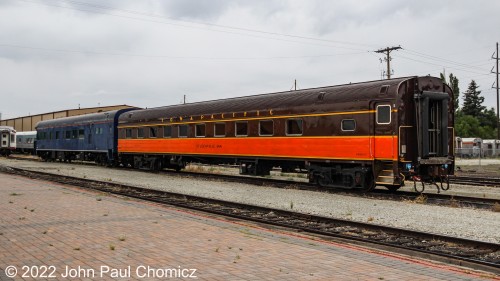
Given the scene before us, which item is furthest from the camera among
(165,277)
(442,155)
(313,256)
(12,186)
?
(12,186)

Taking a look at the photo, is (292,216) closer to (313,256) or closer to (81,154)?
(313,256)

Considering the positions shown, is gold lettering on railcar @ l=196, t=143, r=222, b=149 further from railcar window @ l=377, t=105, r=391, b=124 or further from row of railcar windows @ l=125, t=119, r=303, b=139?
railcar window @ l=377, t=105, r=391, b=124

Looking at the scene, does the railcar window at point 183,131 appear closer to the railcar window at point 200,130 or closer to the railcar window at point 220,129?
the railcar window at point 200,130

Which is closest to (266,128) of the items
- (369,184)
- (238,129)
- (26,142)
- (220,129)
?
(238,129)

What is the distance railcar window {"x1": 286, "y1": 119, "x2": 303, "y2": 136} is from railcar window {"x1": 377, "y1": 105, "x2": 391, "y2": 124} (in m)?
3.33

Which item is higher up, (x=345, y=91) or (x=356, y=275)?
(x=345, y=91)

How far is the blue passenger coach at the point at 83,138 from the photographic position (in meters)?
30.4

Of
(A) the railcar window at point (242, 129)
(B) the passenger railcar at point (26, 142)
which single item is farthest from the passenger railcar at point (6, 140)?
(A) the railcar window at point (242, 129)

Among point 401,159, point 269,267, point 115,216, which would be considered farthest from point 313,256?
point 401,159

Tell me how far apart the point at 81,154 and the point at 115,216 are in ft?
86.0

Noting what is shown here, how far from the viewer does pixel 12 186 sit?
1644 centimetres

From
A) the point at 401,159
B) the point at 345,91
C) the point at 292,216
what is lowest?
the point at 292,216

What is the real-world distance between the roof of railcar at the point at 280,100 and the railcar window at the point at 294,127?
24.2 inches

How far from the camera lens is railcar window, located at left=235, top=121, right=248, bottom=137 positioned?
19.8 metres
